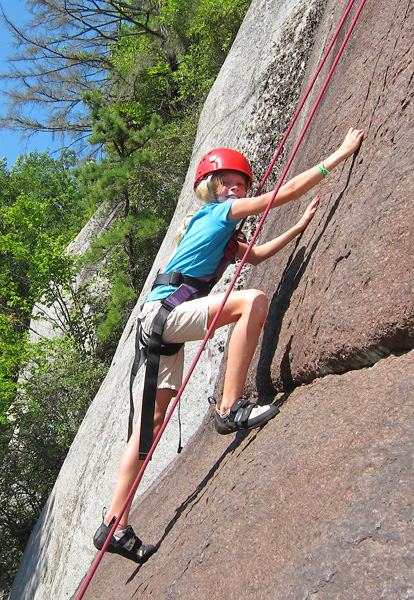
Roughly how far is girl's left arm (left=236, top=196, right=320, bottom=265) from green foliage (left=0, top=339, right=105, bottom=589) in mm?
10352

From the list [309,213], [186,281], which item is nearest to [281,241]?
[309,213]

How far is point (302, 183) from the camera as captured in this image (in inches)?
126

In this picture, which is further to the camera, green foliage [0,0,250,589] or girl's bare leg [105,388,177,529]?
green foliage [0,0,250,589]

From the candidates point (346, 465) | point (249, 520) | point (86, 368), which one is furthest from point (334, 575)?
point (86, 368)

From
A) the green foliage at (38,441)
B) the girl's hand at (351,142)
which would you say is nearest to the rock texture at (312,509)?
the girl's hand at (351,142)

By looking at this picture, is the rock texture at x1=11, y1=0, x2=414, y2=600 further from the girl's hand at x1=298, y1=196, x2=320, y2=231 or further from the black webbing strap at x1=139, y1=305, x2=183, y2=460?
the black webbing strap at x1=139, y1=305, x2=183, y2=460

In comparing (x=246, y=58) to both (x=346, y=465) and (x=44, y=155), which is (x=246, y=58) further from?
(x=44, y=155)

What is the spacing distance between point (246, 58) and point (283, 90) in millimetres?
1861

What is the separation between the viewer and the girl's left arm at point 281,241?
3.58 metres

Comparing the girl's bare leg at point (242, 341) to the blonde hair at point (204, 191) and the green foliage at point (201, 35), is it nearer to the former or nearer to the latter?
the blonde hair at point (204, 191)

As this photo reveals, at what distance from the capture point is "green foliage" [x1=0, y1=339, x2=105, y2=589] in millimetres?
13234

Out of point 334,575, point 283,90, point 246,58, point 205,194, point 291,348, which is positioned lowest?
point 334,575

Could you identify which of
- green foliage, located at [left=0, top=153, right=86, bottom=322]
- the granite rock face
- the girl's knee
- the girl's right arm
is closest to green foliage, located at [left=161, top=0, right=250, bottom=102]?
green foliage, located at [left=0, top=153, right=86, bottom=322]

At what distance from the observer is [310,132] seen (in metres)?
4.37
